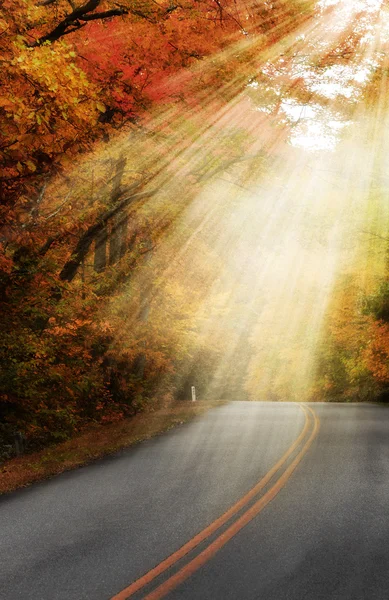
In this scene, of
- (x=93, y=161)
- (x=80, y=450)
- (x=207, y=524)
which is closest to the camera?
(x=207, y=524)

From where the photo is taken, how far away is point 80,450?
13.6m

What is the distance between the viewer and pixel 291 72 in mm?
15086

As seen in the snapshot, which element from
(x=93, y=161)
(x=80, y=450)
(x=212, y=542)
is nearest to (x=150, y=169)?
(x=93, y=161)

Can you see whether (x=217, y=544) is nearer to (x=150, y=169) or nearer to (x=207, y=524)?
(x=207, y=524)

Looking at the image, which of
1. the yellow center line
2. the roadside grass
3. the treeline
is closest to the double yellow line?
the yellow center line

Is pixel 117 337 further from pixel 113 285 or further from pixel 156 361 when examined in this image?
pixel 156 361

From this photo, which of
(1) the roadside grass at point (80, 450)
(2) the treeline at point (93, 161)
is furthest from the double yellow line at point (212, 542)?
(2) the treeline at point (93, 161)

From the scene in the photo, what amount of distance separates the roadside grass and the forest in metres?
0.69

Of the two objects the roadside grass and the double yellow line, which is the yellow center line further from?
the roadside grass

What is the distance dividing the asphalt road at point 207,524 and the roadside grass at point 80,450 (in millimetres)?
459

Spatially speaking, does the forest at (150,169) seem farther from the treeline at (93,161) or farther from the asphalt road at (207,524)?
the asphalt road at (207,524)

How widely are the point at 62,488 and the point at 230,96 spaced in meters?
9.67

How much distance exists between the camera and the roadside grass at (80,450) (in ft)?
35.7

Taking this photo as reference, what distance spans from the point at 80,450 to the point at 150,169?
813 cm
